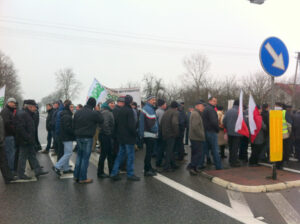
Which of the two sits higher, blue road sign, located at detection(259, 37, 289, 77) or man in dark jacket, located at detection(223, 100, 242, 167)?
blue road sign, located at detection(259, 37, 289, 77)

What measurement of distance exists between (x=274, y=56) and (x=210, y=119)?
214cm

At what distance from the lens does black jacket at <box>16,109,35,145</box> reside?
573 centimetres

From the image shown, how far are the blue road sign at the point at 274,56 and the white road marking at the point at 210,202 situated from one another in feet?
10.4

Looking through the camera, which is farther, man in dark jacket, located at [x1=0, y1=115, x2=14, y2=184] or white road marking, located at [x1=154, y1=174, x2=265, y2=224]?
man in dark jacket, located at [x1=0, y1=115, x2=14, y2=184]

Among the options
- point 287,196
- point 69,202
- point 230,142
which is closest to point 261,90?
point 230,142

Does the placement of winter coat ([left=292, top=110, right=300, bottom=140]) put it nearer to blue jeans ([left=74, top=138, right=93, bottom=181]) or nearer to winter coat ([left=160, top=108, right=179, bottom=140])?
winter coat ([left=160, top=108, right=179, bottom=140])

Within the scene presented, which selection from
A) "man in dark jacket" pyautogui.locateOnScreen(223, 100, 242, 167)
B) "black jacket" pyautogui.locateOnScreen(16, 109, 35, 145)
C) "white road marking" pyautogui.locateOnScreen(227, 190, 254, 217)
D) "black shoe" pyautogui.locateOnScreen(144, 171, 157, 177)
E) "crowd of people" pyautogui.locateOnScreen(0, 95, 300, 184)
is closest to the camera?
"white road marking" pyautogui.locateOnScreen(227, 190, 254, 217)

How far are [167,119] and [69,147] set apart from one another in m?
2.65

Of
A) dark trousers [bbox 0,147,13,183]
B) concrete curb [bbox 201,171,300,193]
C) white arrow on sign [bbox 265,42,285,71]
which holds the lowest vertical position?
concrete curb [bbox 201,171,300,193]

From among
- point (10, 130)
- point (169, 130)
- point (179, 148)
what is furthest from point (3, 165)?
point (179, 148)

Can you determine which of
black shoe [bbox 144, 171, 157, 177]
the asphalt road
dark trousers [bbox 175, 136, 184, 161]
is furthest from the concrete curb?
dark trousers [bbox 175, 136, 184, 161]

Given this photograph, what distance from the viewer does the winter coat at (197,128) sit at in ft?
20.5

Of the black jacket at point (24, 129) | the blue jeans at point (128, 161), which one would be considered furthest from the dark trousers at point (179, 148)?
the black jacket at point (24, 129)

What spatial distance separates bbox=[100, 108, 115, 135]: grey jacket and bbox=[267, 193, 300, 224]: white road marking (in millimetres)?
3739
